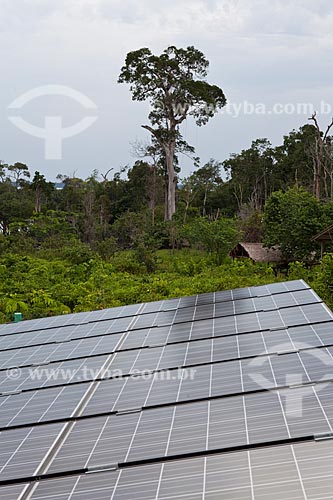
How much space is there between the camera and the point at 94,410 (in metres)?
6.29

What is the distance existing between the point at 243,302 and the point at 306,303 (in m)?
1.46

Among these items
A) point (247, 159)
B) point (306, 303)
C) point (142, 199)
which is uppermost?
point (247, 159)

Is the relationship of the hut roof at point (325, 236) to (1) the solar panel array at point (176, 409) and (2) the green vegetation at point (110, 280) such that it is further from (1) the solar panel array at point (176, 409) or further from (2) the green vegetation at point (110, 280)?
(1) the solar panel array at point (176, 409)

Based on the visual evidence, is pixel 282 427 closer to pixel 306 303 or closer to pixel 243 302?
pixel 306 303

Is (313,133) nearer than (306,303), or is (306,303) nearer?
(306,303)

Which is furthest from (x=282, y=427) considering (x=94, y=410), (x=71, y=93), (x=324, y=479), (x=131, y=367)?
(x=71, y=93)

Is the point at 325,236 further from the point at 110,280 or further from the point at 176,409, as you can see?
the point at 176,409

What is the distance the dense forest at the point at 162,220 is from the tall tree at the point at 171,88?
0.08 meters

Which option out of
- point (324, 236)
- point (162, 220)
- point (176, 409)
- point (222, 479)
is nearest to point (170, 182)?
point (162, 220)

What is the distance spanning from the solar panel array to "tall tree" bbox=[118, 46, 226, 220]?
36880 millimetres

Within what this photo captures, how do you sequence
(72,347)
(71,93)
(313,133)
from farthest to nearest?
(313,133) → (71,93) → (72,347)

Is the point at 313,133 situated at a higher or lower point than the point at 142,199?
higher

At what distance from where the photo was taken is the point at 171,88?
45.7m

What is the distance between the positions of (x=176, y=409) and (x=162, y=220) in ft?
138
